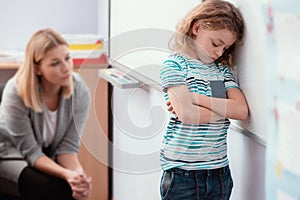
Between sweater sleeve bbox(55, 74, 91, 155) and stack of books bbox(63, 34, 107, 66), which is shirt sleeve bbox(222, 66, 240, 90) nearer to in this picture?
sweater sleeve bbox(55, 74, 91, 155)

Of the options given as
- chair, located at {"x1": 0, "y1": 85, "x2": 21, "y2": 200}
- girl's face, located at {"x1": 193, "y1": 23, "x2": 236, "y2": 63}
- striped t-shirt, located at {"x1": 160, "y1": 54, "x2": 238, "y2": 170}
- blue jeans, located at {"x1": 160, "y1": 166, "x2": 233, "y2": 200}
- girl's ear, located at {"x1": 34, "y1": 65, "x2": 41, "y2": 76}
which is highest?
girl's face, located at {"x1": 193, "y1": 23, "x2": 236, "y2": 63}

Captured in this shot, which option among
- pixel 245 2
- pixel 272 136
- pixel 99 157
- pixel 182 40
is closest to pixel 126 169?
pixel 99 157

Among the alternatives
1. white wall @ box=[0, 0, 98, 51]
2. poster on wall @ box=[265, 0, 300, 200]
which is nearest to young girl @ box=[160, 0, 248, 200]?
poster on wall @ box=[265, 0, 300, 200]

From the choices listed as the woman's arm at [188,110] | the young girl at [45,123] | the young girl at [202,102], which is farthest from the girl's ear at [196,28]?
the young girl at [45,123]

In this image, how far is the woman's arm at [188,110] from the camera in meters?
1.03

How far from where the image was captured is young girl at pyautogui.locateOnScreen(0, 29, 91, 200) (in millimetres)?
2029

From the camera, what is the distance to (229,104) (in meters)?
1.02

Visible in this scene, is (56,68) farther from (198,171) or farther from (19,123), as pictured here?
(198,171)

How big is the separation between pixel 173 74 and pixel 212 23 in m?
0.13

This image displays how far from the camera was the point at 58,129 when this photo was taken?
7.35 feet

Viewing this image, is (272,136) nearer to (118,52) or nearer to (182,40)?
A: (182,40)

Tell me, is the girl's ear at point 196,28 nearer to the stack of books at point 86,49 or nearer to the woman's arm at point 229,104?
the woman's arm at point 229,104

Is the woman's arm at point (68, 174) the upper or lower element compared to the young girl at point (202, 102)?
lower

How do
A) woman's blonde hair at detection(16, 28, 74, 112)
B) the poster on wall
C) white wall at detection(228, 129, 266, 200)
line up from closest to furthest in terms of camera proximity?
the poster on wall < white wall at detection(228, 129, 266, 200) < woman's blonde hair at detection(16, 28, 74, 112)
